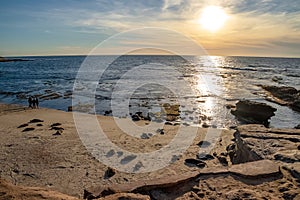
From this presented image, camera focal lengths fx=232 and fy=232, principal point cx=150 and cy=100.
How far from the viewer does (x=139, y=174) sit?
22.4 ft

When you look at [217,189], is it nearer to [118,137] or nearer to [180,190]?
[180,190]

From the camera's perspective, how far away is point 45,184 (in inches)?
245

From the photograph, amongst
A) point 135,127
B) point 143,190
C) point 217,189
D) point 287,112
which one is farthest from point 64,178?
point 287,112

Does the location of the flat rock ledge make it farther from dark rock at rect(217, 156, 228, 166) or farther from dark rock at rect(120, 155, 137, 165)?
dark rock at rect(120, 155, 137, 165)

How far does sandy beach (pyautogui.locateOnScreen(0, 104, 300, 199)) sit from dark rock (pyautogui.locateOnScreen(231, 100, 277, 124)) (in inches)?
213

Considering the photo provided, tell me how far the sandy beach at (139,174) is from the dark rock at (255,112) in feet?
17.8

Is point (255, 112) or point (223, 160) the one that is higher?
point (255, 112)

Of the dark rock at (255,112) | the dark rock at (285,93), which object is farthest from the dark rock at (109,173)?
the dark rock at (285,93)

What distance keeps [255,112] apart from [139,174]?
11.9 meters

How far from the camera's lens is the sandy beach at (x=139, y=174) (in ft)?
13.6

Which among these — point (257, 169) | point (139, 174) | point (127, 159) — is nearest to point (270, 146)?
point (257, 169)

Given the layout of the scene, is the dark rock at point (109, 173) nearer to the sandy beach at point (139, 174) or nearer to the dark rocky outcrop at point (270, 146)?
the sandy beach at point (139, 174)

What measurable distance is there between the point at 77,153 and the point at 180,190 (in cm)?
→ 506

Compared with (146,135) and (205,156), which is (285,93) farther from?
(205,156)
